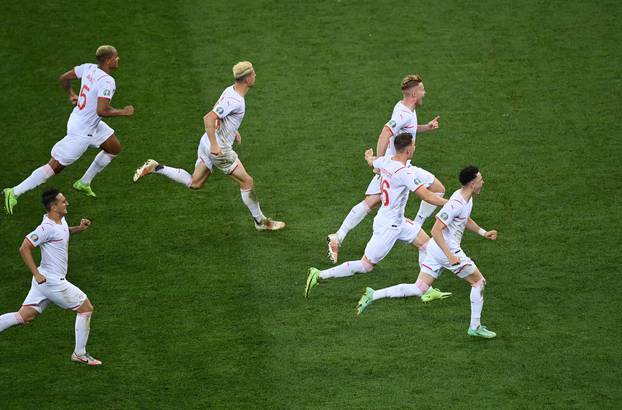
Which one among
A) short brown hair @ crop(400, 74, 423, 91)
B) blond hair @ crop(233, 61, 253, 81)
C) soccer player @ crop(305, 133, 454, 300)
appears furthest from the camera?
blond hair @ crop(233, 61, 253, 81)

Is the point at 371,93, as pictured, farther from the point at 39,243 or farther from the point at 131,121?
the point at 39,243

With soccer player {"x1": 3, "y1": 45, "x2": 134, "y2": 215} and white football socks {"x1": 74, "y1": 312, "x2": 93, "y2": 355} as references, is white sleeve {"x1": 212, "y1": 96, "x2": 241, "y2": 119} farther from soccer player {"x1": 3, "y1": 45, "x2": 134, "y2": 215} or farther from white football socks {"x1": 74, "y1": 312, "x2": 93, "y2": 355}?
white football socks {"x1": 74, "y1": 312, "x2": 93, "y2": 355}

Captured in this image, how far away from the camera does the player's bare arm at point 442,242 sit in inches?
472

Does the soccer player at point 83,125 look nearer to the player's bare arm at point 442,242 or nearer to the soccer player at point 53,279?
the soccer player at point 53,279

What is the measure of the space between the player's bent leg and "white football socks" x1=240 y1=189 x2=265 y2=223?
362 centimetres

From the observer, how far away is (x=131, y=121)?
1792 cm

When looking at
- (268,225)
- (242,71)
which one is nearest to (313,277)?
(268,225)

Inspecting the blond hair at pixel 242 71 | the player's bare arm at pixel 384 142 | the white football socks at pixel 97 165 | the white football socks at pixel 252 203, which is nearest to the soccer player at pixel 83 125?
the white football socks at pixel 97 165

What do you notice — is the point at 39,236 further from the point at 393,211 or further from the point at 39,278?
the point at 393,211

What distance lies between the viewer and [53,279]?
11820 mm

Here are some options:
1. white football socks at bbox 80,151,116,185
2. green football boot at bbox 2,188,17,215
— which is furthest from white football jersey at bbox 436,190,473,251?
green football boot at bbox 2,188,17,215

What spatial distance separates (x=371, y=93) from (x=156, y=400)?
8632 mm

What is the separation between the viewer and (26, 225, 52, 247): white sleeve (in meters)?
11.7

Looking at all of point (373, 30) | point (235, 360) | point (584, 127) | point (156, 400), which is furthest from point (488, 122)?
point (156, 400)
